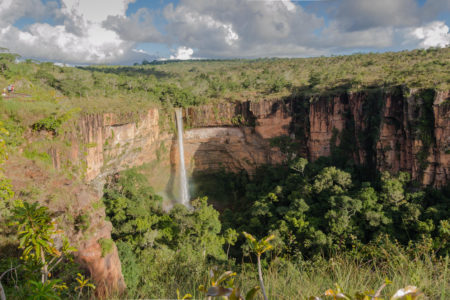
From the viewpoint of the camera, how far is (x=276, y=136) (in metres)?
22.3

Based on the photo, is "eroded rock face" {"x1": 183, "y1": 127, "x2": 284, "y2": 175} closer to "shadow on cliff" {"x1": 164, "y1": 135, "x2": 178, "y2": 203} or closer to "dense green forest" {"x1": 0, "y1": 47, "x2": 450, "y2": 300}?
"shadow on cliff" {"x1": 164, "y1": 135, "x2": 178, "y2": 203}

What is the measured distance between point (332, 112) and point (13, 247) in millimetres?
19259

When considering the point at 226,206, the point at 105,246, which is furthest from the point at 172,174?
the point at 105,246

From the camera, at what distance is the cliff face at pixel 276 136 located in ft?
49.0

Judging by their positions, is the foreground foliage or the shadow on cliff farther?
the shadow on cliff

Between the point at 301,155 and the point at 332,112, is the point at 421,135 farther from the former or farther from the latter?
the point at 301,155

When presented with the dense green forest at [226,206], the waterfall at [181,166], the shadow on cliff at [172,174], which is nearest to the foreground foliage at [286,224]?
the dense green forest at [226,206]

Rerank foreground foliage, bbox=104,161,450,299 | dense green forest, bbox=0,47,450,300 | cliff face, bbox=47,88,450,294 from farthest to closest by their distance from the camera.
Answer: cliff face, bbox=47,88,450,294 → foreground foliage, bbox=104,161,450,299 → dense green forest, bbox=0,47,450,300

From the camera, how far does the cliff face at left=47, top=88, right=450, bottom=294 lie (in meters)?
14.9

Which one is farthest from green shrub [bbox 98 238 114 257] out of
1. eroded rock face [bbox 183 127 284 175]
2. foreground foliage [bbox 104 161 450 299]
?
eroded rock face [bbox 183 127 284 175]

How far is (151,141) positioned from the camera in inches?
824

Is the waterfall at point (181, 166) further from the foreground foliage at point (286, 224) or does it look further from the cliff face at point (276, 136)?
the foreground foliage at point (286, 224)

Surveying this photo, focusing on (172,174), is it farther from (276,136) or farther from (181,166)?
(276,136)

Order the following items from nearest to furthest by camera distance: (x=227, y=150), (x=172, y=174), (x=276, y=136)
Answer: (x=276, y=136), (x=172, y=174), (x=227, y=150)
